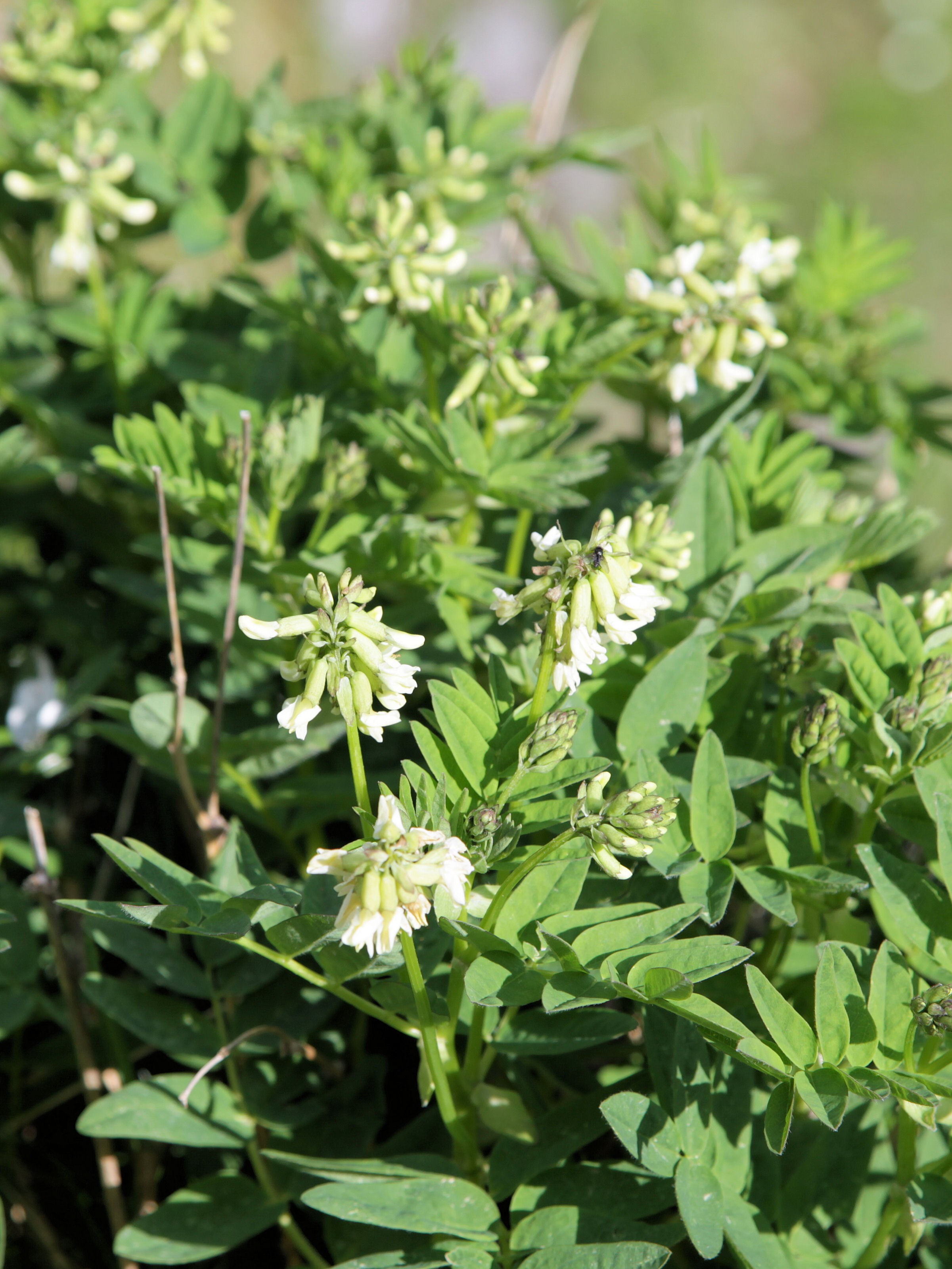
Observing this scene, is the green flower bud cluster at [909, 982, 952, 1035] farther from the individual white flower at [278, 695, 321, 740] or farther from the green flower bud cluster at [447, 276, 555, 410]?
the green flower bud cluster at [447, 276, 555, 410]

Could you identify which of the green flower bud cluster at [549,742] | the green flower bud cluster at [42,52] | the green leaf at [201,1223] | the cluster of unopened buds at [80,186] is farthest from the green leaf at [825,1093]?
the green flower bud cluster at [42,52]

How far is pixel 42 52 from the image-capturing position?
1889 millimetres

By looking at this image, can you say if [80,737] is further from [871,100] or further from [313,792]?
[871,100]

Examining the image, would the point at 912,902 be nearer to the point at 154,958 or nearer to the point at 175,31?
the point at 154,958

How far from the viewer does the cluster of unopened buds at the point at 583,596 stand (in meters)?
0.97

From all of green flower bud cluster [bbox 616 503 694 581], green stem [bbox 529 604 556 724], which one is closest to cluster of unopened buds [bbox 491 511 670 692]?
green stem [bbox 529 604 556 724]

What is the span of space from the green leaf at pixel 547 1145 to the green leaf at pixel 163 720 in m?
0.59

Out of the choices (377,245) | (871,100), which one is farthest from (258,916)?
(871,100)

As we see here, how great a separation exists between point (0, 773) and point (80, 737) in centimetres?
13

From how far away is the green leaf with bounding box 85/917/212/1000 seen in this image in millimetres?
1317

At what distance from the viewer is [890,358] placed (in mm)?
2023

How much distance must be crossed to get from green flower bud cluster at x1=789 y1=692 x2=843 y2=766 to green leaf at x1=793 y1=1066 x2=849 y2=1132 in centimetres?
29

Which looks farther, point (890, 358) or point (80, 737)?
point (890, 358)

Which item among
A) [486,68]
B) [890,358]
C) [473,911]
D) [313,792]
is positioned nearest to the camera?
[473,911]
